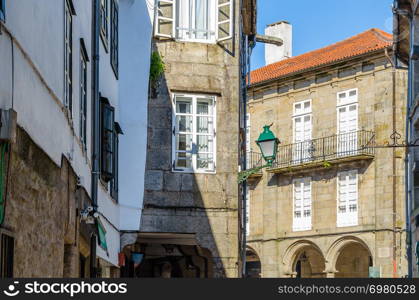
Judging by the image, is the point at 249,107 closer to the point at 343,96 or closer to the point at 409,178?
the point at 343,96

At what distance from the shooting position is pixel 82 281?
7211mm

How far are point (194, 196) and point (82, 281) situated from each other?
1288 cm

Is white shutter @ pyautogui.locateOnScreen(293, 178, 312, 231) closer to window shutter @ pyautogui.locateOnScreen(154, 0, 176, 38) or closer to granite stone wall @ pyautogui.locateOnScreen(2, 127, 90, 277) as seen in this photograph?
window shutter @ pyautogui.locateOnScreen(154, 0, 176, 38)

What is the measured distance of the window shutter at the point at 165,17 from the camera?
2058 cm

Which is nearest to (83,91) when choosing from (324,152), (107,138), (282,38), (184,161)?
(107,138)

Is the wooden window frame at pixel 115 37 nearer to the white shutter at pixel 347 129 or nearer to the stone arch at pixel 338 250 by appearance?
the white shutter at pixel 347 129

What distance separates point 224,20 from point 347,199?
21.1 m

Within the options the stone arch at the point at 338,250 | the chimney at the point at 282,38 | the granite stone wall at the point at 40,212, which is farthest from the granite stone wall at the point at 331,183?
the granite stone wall at the point at 40,212

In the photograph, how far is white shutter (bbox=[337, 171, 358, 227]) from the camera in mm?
40375

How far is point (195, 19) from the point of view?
20.9m

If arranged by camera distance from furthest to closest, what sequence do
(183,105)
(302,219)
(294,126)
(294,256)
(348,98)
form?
(294,126) → (294,256) → (302,219) → (348,98) → (183,105)

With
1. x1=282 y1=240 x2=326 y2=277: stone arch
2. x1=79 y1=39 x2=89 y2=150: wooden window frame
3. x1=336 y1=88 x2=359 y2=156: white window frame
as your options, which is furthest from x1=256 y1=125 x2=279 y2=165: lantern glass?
x1=282 y1=240 x2=326 y2=277: stone arch

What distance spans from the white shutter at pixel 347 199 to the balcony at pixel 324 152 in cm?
73

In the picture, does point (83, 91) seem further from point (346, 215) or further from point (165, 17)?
point (346, 215)
